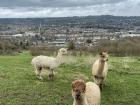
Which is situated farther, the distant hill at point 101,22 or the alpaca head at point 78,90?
the distant hill at point 101,22

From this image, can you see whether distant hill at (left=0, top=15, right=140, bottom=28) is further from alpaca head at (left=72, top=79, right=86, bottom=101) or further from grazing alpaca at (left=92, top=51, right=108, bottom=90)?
alpaca head at (left=72, top=79, right=86, bottom=101)

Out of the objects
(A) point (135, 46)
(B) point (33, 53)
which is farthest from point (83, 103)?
(A) point (135, 46)

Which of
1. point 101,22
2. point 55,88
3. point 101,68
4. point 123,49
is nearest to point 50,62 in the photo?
point 55,88

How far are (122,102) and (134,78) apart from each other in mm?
6107

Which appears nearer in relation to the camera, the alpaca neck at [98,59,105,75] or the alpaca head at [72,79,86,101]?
the alpaca head at [72,79,86,101]

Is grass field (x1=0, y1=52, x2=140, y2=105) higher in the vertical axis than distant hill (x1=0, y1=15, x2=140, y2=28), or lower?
higher

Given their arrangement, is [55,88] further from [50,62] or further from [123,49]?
[123,49]

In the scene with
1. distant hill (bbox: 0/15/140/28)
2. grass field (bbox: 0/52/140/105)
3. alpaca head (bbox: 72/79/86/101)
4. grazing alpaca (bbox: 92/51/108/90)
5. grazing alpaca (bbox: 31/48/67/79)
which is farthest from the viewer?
distant hill (bbox: 0/15/140/28)

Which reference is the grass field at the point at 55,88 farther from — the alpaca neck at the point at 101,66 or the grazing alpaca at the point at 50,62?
the alpaca neck at the point at 101,66

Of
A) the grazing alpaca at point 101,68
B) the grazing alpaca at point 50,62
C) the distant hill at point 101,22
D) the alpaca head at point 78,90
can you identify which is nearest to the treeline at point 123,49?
the grazing alpaca at point 50,62

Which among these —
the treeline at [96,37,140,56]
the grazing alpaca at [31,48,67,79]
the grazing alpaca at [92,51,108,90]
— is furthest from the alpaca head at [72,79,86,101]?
the treeline at [96,37,140,56]

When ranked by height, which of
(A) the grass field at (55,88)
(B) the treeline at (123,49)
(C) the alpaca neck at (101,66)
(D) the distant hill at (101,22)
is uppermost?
(C) the alpaca neck at (101,66)

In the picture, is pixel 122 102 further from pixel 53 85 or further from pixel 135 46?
pixel 135 46

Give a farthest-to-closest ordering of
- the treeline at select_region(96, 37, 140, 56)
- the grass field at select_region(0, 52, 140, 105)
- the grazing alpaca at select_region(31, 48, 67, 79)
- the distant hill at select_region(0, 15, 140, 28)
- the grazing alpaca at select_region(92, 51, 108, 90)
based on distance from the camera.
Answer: the distant hill at select_region(0, 15, 140, 28), the treeline at select_region(96, 37, 140, 56), the grazing alpaca at select_region(31, 48, 67, 79), the grazing alpaca at select_region(92, 51, 108, 90), the grass field at select_region(0, 52, 140, 105)
